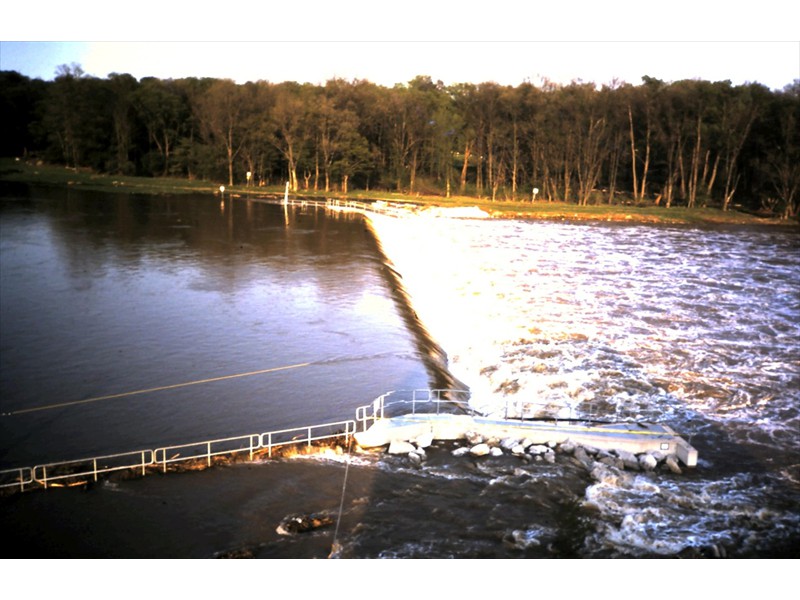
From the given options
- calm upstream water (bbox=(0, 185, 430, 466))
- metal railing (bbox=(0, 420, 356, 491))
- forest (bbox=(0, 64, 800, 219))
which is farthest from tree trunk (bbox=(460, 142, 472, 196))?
metal railing (bbox=(0, 420, 356, 491))

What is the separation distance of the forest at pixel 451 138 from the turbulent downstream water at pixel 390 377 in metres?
13.1

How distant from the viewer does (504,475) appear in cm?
710

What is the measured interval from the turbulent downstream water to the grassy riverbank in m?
9.47

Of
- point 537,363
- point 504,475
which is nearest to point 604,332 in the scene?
point 537,363

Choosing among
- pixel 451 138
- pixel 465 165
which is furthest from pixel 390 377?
pixel 451 138

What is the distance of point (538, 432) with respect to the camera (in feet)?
25.7

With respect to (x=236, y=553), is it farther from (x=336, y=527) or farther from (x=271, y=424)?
(x=271, y=424)

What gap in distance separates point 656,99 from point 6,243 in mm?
28628

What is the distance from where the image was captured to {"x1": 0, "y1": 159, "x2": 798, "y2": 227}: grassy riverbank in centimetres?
3192

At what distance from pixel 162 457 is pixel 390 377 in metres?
3.51

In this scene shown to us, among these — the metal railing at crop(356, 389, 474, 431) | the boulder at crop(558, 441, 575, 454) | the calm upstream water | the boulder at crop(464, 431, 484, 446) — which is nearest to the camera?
the boulder at crop(558, 441, 575, 454)

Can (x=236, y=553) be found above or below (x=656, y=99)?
below

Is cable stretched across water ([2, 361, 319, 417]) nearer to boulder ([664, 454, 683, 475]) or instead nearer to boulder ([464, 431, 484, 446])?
boulder ([464, 431, 484, 446])

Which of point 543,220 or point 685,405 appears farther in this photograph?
point 543,220
